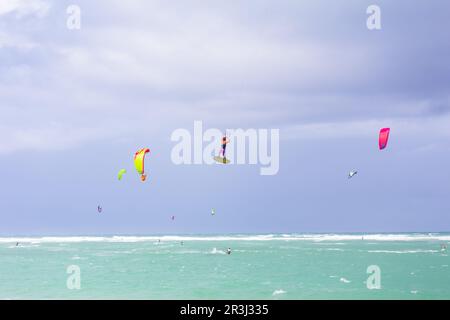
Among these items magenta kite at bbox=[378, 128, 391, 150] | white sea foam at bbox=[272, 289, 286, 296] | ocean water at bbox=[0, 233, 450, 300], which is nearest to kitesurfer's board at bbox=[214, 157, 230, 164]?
ocean water at bbox=[0, 233, 450, 300]

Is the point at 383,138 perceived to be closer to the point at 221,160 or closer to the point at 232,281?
the point at 221,160

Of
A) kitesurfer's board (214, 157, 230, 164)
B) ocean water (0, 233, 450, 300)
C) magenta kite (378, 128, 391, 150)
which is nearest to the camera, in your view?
kitesurfer's board (214, 157, 230, 164)

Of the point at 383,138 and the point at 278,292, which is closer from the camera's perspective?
the point at 278,292

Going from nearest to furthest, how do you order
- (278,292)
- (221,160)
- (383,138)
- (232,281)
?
(221,160)
(278,292)
(383,138)
(232,281)

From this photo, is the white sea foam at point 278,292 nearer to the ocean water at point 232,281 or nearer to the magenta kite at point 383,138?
the ocean water at point 232,281

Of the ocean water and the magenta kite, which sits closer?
the ocean water

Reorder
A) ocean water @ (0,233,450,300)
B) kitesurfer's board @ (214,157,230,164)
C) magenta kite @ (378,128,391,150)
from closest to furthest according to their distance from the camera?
kitesurfer's board @ (214,157,230,164) → ocean water @ (0,233,450,300) → magenta kite @ (378,128,391,150)

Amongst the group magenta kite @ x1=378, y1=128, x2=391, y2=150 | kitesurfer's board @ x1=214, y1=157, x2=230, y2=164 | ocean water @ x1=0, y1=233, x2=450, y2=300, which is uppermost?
magenta kite @ x1=378, y1=128, x2=391, y2=150

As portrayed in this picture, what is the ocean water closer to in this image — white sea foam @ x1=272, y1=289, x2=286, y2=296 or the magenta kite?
white sea foam @ x1=272, y1=289, x2=286, y2=296

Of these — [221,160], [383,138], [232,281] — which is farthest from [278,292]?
[383,138]

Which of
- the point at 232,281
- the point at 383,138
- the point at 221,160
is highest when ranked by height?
the point at 383,138
